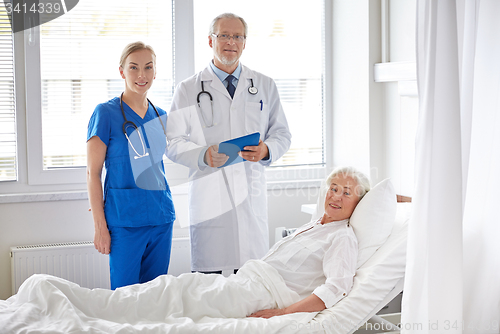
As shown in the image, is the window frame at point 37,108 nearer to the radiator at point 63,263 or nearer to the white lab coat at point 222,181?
the radiator at point 63,263

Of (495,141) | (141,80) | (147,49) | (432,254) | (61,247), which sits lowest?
(61,247)

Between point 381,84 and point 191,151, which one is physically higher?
point 381,84

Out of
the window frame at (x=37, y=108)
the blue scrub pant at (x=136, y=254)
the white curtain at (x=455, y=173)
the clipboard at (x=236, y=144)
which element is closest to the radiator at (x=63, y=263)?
the window frame at (x=37, y=108)

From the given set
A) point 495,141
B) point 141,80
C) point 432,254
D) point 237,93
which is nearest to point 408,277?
point 432,254

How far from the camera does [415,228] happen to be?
4.39ft

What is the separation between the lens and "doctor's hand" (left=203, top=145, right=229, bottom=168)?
2066mm

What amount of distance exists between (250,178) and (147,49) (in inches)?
29.7

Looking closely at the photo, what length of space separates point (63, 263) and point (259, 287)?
4.54 ft

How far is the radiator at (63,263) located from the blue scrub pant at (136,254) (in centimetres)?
61

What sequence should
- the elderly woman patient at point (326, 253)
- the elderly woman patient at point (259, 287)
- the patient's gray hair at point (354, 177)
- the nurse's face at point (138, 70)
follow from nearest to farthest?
the elderly woman patient at point (259, 287) < the elderly woman patient at point (326, 253) < the patient's gray hair at point (354, 177) < the nurse's face at point (138, 70)

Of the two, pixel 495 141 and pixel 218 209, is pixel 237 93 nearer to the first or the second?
pixel 218 209

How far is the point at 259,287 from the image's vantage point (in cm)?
173

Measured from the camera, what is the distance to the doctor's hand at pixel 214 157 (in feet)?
6.78

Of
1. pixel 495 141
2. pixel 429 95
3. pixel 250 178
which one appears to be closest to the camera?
pixel 429 95
